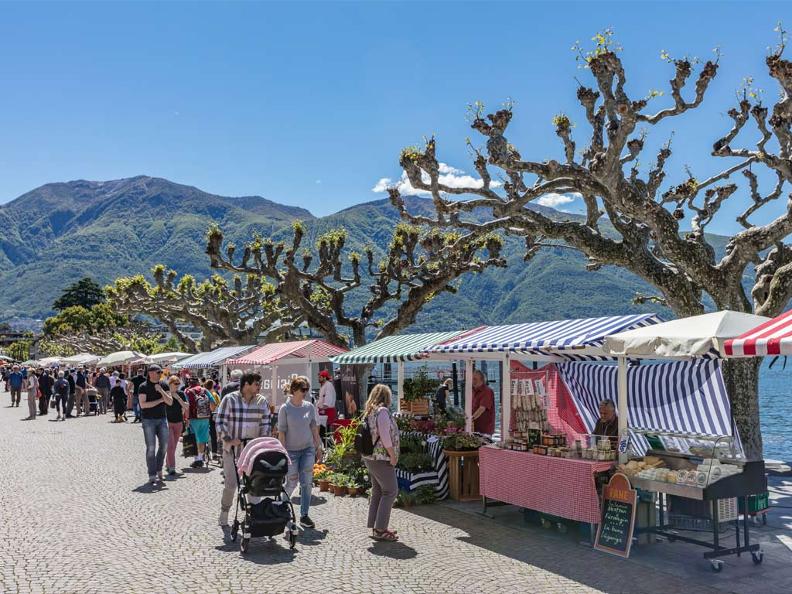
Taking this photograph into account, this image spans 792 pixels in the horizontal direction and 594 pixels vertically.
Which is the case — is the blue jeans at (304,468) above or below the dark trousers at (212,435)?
above

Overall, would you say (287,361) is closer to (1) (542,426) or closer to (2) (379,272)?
(1) (542,426)

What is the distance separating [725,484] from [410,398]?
6.93m

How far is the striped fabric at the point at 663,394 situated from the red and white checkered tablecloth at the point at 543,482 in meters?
1.08

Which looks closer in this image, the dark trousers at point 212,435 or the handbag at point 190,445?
the handbag at point 190,445

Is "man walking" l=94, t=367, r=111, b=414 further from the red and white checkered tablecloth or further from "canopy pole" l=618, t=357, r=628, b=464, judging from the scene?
"canopy pole" l=618, t=357, r=628, b=464

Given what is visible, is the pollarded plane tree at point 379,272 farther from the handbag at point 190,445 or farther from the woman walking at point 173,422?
the woman walking at point 173,422


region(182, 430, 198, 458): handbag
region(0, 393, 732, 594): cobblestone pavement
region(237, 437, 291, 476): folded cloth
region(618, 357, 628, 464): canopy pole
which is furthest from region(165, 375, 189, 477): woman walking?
region(618, 357, 628, 464): canopy pole

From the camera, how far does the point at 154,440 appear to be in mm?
11672

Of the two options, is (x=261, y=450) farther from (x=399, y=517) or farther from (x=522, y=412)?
(x=522, y=412)

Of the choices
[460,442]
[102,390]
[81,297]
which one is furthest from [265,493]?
[81,297]

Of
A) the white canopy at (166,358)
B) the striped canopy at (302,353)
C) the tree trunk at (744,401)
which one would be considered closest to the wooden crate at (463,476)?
the tree trunk at (744,401)

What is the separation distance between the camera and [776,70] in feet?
38.5

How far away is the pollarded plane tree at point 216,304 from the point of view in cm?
3838

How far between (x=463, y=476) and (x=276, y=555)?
396 cm
